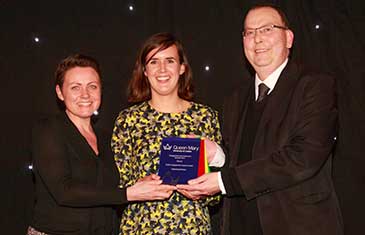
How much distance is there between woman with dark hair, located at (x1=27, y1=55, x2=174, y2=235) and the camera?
2.62 m

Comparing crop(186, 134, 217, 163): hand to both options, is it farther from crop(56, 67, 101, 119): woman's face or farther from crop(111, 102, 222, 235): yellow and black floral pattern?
crop(56, 67, 101, 119): woman's face

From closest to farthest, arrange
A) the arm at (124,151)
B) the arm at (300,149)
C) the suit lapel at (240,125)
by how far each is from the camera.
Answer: the arm at (300,149) → the suit lapel at (240,125) → the arm at (124,151)

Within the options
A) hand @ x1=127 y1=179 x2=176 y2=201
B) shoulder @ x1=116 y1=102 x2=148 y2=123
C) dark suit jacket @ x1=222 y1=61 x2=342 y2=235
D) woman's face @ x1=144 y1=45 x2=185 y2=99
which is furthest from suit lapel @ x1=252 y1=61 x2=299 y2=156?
shoulder @ x1=116 y1=102 x2=148 y2=123

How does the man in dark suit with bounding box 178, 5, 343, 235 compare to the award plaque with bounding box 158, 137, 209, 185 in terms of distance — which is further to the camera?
the award plaque with bounding box 158, 137, 209, 185

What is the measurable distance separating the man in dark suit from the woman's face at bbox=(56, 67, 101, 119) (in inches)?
28.1

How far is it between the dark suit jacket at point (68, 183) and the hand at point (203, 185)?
348mm

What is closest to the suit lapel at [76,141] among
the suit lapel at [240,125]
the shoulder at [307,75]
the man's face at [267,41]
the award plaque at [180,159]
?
the award plaque at [180,159]

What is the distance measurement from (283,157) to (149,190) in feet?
2.36

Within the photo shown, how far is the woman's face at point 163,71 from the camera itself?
2.90 meters

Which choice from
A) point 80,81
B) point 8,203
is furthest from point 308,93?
point 8,203

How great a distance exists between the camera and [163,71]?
9.50 feet

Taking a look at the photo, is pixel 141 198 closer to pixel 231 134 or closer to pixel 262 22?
pixel 231 134

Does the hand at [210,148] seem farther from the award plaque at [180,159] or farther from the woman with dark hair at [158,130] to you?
the award plaque at [180,159]

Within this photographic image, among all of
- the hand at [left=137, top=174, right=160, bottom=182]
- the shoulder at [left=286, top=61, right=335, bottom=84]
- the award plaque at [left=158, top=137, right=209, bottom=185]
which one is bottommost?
the hand at [left=137, top=174, right=160, bottom=182]
